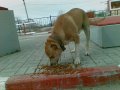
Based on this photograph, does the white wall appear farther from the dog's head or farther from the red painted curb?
the red painted curb

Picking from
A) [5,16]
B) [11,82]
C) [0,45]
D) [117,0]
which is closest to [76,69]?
[11,82]

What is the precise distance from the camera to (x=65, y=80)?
5863 mm

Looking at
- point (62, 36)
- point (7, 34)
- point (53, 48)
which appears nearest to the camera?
point (53, 48)

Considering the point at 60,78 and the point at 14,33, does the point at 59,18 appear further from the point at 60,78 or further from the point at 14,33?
the point at 14,33

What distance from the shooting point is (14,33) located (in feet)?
36.5

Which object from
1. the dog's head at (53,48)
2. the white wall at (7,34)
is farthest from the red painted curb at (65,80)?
the white wall at (7,34)

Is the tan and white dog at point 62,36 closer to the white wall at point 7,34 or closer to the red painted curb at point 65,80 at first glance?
the red painted curb at point 65,80

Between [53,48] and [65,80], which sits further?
[53,48]

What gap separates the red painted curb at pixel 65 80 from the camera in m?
5.85

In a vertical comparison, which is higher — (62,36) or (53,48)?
(62,36)

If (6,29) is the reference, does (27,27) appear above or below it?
below

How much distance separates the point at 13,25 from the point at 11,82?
217 inches

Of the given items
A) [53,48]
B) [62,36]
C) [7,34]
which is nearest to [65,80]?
[53,48]

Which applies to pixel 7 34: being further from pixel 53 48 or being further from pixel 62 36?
pixel 53 48
